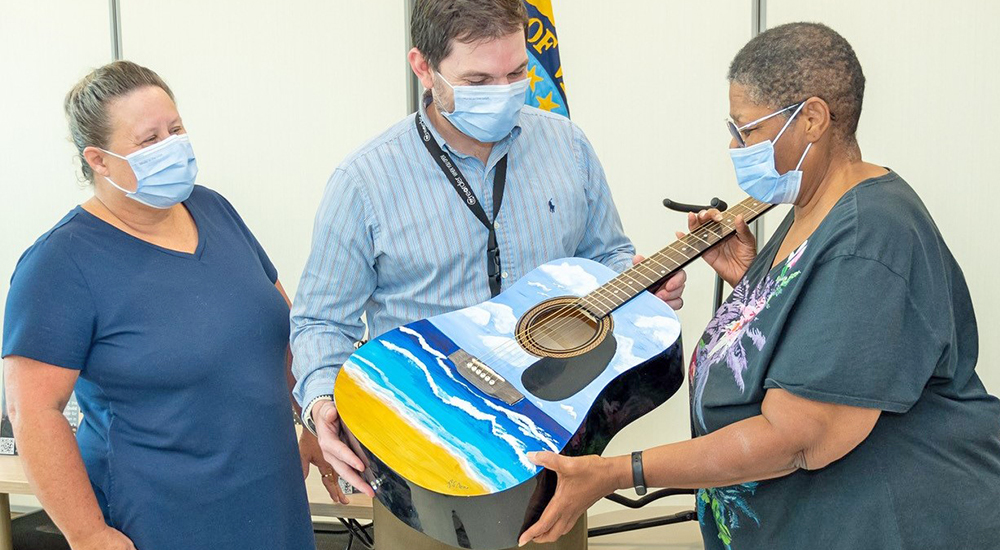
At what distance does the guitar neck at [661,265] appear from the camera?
1.51 meters

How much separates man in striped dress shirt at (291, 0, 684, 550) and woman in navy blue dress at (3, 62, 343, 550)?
0.17 meters

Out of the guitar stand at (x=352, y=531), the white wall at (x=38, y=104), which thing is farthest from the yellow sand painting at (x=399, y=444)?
the white wall at (x=38, y=104)

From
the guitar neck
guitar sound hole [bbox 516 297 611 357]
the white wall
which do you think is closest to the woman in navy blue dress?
guitar sound hole [bbox 516 297 611 357]

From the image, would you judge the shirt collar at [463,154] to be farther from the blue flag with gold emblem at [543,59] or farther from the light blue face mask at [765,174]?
the blue flag with gold emblem at [543,59]

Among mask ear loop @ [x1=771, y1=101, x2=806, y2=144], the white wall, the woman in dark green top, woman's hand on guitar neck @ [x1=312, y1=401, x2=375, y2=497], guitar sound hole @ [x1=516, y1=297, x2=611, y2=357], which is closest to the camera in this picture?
the woman in dark green top

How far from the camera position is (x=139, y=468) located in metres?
1.58

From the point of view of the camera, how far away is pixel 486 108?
1552 millimetres

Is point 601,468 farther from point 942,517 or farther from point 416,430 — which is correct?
point 942,517

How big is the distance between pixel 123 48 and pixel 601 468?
328cm

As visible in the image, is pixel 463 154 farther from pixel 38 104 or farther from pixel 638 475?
pixel 38 104

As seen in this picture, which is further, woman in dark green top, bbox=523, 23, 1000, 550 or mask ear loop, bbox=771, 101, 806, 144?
mask ear loop, bbox=771, 101, 806, 144

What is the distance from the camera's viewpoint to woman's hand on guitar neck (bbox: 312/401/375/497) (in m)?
1.32

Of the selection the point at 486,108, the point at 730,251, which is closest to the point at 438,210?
the point at 486,108

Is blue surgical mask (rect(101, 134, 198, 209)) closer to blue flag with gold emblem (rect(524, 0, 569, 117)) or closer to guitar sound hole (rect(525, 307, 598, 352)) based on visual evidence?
guitar sound hole (rect(525, 307, 598, 352))
